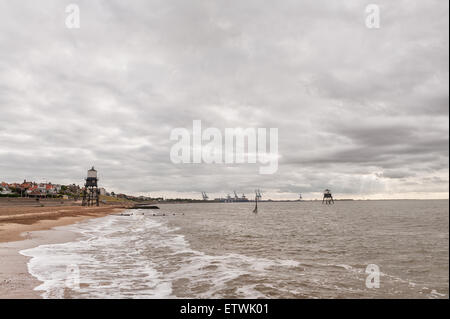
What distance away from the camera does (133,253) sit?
21.8 metres

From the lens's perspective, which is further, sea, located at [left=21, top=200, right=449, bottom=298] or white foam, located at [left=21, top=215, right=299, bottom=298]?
sea, located at [left=21, top=200, right=449, bottom=298]

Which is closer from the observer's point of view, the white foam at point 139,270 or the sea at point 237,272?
the white foam at point 139,270

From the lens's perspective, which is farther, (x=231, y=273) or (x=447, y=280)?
(x=231, y=273)

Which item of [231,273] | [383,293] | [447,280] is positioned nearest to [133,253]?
[231,273]

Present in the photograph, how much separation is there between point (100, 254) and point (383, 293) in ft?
60.7

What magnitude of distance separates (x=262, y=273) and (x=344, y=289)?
4561 millimetres
